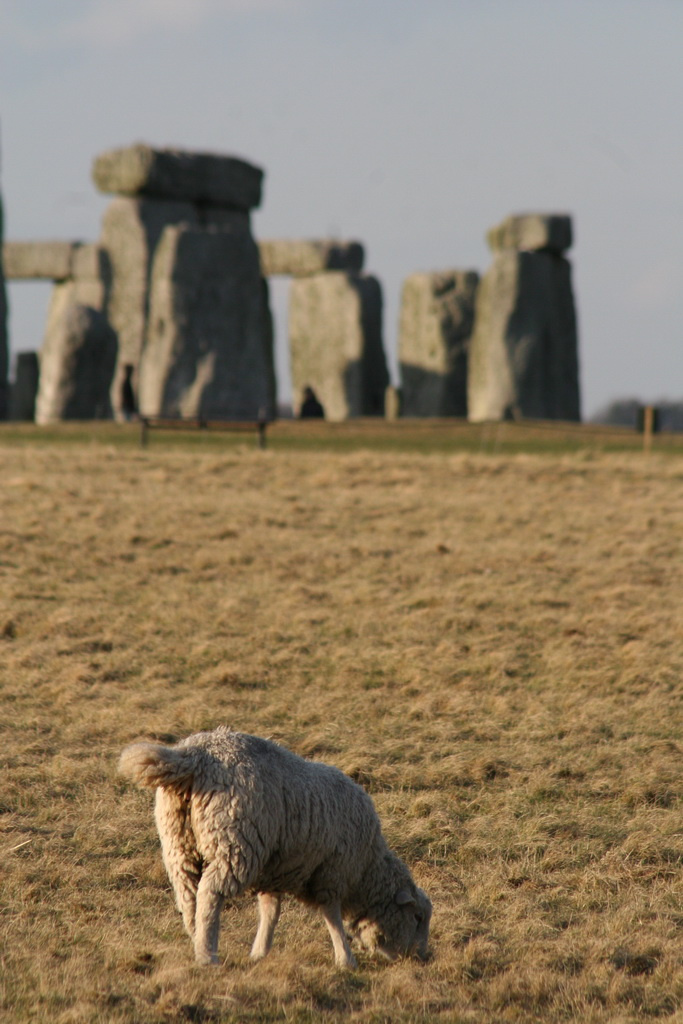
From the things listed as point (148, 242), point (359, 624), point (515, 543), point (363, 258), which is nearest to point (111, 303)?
point (148, 242)

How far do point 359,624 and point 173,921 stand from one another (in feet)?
17.8

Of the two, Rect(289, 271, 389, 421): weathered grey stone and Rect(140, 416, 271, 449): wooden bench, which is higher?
Rect(289, 271, 389, 421): weathered grey stone

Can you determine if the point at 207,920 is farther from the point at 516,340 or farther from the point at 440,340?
the point at 440,340

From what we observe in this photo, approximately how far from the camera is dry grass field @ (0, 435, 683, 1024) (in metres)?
5.74

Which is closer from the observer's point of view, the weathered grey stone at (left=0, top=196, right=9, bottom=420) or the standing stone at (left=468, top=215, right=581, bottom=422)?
the weathered grey stone at (left=0, top=196, right=9, bottom=420)

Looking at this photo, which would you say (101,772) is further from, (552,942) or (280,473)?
(280,473)

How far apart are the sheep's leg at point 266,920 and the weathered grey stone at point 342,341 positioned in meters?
29.8

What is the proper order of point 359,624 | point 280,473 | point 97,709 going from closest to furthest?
point 97,709, point 359,624, point 280,473

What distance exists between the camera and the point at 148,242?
3127 centimetres

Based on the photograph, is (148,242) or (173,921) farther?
(148,242)

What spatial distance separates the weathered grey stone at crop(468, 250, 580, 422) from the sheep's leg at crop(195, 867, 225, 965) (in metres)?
27.2

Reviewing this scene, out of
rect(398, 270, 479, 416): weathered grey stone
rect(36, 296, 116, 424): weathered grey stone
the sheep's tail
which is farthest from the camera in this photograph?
rect(398, 270, 479, 416): weathered grey stone

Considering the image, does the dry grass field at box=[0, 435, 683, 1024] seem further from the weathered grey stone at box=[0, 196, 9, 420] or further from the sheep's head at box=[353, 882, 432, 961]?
the weathered grey stone at box=[0, 196, 9, 420]

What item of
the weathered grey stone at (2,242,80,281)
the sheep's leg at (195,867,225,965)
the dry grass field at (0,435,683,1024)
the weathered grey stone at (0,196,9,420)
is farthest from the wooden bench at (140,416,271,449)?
the sheep's leg at (195,867,225,965)
